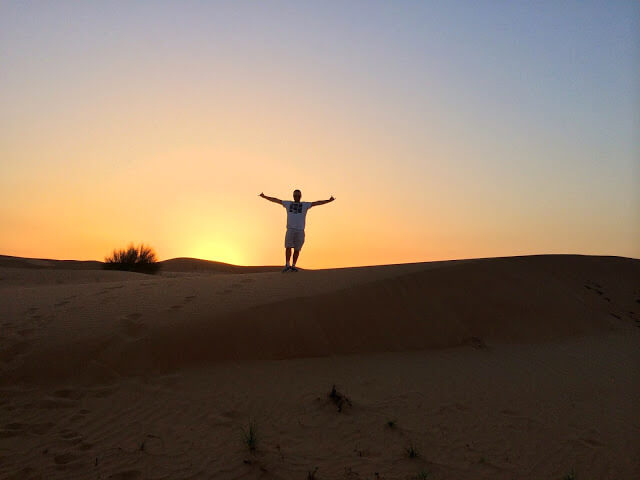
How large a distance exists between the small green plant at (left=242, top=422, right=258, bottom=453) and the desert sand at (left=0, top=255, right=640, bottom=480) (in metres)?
0.04

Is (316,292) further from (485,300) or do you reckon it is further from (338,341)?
(485,300)

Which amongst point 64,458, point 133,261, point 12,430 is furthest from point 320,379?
point 133,261

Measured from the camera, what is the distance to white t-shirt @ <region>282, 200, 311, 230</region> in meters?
10.5

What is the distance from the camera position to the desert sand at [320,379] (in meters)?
4.09

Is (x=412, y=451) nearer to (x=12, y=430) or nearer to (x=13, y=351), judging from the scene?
(x=12, y=430)

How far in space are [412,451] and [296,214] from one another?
700 cm

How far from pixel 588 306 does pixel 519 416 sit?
5.88 metres

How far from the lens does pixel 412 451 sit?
4.09 metres

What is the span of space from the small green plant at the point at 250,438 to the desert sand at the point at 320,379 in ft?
0.14

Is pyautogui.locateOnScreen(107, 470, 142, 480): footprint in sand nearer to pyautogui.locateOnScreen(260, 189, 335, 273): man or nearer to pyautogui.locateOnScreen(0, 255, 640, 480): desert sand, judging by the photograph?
pyautogui.locateOnScreen(0, 255, 640, 480): desert sand

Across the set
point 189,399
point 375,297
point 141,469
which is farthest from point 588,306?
point 141,469

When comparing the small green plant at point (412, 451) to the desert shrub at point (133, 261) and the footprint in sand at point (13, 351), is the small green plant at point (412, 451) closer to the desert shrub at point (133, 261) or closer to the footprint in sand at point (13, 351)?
the footprint in sand at point (13, 351)

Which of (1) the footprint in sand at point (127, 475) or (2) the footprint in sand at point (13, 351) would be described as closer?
(1) the footprint in sand at point (127, 475)

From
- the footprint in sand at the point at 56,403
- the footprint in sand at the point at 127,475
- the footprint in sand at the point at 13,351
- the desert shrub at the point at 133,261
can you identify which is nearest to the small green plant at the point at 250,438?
the footprint in sand at the point at 127,475
